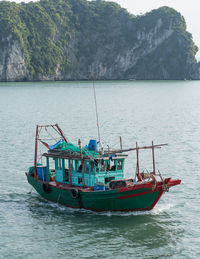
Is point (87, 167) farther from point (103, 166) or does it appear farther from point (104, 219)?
point (104, 219)

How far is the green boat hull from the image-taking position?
2428 cm

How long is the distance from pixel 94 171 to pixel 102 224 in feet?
9.97

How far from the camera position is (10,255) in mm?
20406

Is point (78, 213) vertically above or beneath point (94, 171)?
beneath

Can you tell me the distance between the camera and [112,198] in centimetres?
2456

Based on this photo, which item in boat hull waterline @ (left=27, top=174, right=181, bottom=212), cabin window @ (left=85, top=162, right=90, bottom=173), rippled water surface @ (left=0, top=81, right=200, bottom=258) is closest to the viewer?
rippled water surface @ (left=0, top=81, right=200, bottom=258)

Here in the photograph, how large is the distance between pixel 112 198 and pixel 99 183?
4.23ft

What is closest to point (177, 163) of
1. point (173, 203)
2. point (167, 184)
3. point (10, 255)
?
point (173, 203)

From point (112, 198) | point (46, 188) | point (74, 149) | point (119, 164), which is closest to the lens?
point (112, 198)

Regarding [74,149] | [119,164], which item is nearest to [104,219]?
[119,164]

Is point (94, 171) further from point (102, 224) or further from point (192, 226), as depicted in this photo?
point (192, 226)

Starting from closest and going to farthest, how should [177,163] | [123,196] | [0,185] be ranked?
1. [123,196]
2. [0,185]
3. [177,163]

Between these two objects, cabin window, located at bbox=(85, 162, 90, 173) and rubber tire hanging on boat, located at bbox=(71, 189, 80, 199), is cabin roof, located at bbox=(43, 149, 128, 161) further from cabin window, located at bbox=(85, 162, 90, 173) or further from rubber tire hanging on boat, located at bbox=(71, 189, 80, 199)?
rubber tire hanging on boat, located at bbox=(71, 189, 80, 199)

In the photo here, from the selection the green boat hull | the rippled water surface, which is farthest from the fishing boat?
the rippled water surface
